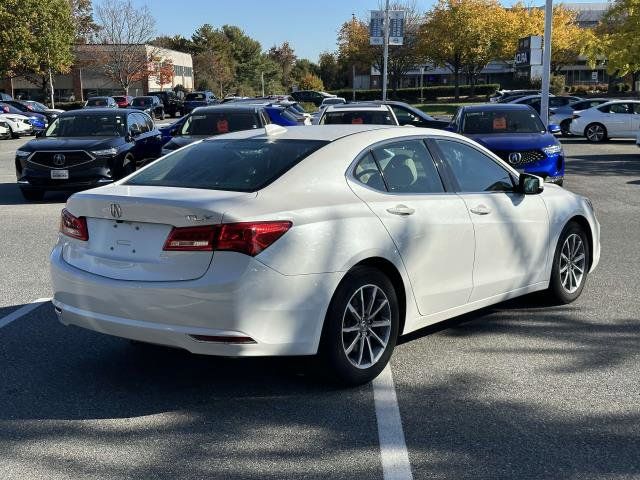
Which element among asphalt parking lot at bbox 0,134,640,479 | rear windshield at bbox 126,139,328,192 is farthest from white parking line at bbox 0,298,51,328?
rear windshield at bbox 126,139,328,192

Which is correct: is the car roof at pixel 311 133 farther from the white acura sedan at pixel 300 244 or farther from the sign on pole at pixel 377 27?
the sign on pole at pixel 377 27

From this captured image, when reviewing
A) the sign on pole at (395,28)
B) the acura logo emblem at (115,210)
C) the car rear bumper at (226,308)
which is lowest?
the car rear bumper at (226,308)

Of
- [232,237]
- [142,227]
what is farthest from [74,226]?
[232,237]

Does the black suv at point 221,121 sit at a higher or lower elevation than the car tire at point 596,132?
higher

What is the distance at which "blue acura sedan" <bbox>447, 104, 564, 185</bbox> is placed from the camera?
42.1ft

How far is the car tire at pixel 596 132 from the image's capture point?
1085 inches

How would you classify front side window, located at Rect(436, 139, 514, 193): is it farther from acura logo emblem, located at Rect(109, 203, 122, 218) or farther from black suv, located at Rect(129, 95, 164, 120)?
black suv, located at Rect(129, 95, 164, 120)

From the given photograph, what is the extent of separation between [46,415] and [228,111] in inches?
395

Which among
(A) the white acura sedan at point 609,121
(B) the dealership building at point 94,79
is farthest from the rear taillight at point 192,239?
A: (B) the dealership building at point 94,79

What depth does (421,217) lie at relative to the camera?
203 inches

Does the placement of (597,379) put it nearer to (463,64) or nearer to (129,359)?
(129,359)

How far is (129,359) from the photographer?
17.9ft

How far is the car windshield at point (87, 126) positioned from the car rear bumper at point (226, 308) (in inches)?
405

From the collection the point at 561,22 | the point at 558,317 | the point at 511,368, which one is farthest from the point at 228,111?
the point at 561,22
